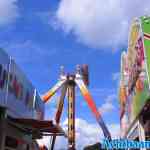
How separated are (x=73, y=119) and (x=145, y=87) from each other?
187 feet

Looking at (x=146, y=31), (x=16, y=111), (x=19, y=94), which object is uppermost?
(x=146, y=31)

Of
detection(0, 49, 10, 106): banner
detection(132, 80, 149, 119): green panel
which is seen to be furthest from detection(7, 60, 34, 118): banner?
detection(132, 80, 149, 119): green panel

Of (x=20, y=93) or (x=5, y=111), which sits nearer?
(x=5, y=111)

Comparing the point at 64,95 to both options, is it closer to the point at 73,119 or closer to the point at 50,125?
the point at 73,119

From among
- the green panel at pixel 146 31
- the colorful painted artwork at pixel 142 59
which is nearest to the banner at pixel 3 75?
the colorful painted artwork at pixel 142 59

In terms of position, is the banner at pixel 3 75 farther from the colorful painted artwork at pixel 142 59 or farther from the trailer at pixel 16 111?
the colorful painted artwork at pixel 142 59

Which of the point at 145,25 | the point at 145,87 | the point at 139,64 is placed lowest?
the point at 145,87

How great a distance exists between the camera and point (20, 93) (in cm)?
2141

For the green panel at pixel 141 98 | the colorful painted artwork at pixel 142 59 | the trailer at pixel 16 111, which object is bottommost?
the trailer at pixel 16 111

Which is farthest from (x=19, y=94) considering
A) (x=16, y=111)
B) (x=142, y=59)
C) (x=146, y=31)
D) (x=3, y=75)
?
(x=146, y=31)

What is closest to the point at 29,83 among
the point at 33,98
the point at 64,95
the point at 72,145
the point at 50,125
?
the point at 33,98

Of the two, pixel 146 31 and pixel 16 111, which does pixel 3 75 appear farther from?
pixel 146 31

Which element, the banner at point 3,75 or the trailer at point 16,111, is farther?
the trailer at point 16,111

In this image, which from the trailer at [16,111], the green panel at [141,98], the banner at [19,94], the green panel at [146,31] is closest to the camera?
the trailer at [16,111]
